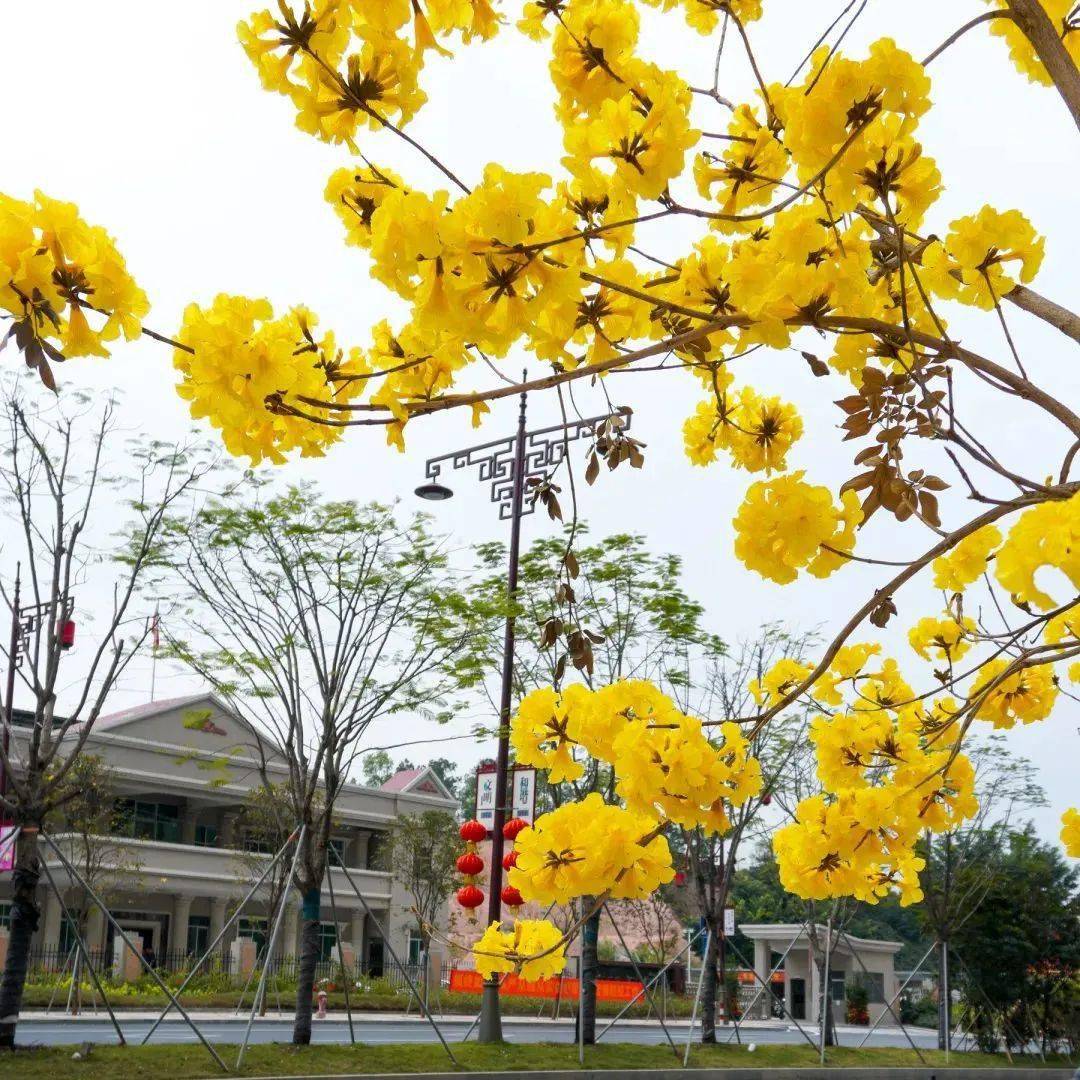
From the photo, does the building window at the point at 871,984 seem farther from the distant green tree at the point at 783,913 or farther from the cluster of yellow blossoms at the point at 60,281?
the cluster of yellow blossoms at the point at 60,281

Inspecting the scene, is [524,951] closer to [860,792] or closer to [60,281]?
[860,792]

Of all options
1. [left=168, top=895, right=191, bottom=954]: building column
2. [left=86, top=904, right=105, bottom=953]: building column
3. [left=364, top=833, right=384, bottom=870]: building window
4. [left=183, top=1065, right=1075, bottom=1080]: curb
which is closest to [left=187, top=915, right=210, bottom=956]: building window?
[left=168, top=895, right=191, bottom=954]: building column

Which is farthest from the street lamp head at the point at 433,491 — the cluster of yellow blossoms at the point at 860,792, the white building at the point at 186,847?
the white building at the point at 186,847

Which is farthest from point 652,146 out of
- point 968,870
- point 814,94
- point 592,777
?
point 968,870

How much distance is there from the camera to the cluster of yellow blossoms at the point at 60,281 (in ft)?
4.99

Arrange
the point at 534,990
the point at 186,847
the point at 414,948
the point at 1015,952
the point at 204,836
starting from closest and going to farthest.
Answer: the point at 1015,952
the point at 186,847
the point at 534,990
the point at 204,836
the point at 414,948

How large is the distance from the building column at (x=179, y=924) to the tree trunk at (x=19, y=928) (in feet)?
74.7

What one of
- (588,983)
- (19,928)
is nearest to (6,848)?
(19,928)

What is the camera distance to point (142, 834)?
34406 millimetres

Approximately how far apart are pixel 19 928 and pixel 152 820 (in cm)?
2384

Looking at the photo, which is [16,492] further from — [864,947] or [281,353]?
[864,947]

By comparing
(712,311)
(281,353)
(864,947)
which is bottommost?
(864,947)

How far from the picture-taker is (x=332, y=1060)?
41.4 ft

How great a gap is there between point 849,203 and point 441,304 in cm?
61
